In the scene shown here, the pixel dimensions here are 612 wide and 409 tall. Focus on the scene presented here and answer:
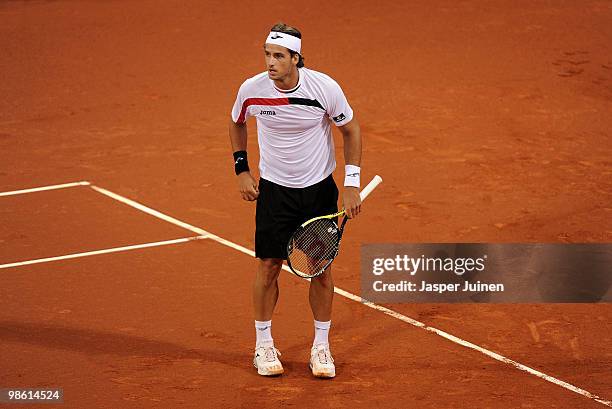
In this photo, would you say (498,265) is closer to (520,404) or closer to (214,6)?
(520,404)

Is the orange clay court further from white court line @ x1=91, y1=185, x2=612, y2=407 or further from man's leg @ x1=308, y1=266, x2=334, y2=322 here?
man's leg @ x1=308, y1=266, x2=334, y2=322

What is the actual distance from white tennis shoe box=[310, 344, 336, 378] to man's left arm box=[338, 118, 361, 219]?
0.98 metres

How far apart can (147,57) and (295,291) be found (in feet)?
26.6

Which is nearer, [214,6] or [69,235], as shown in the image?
[69,235]

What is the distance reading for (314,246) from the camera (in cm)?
748

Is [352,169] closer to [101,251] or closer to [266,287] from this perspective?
[266,287]

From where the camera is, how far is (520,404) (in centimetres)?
734

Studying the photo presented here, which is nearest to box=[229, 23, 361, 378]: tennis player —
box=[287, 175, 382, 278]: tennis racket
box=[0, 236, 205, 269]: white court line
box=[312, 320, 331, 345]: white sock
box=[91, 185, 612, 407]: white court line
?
box=[312, 320, 331, 345]: white sock

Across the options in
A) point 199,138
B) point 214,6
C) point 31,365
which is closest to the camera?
point 31,365

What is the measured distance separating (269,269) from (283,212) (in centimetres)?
41

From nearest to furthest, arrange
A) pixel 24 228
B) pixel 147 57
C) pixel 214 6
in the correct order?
pixel 24 228 → pixel 147 57 → pixel 214 6

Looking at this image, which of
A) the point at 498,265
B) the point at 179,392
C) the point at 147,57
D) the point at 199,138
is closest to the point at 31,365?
the point at 179,392

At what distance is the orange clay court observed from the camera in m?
7.84

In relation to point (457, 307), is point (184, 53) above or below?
above
